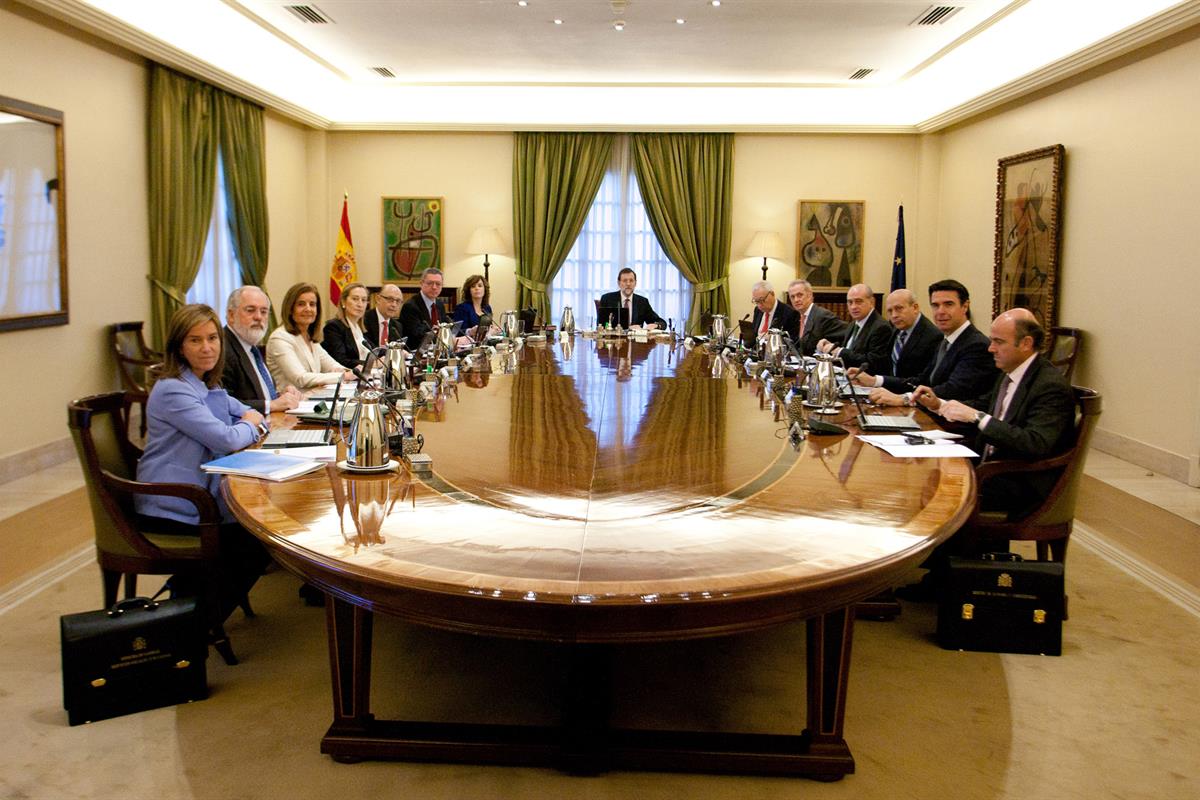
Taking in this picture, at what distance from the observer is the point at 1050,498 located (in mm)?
3561

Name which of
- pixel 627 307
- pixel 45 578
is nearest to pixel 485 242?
pixel 627 307

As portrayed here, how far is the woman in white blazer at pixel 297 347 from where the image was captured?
509 cm

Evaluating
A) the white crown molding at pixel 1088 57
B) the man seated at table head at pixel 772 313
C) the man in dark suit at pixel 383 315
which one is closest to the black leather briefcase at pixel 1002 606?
the white crown molding at pixel 1088 57

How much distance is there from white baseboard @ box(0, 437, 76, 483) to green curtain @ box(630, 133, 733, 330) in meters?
6.21

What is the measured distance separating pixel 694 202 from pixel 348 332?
570cm

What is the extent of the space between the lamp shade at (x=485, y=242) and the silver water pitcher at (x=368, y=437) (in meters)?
7.72

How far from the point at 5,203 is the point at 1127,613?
598cm

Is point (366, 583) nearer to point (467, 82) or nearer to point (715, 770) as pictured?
point (715, 770)

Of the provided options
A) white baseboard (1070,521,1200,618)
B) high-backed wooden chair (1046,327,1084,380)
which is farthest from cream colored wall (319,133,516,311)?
white baseboard (1070,521,1200,618)

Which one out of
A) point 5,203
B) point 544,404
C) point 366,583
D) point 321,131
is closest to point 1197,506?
point 544,404

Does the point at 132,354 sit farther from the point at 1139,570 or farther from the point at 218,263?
the point at 1139,570

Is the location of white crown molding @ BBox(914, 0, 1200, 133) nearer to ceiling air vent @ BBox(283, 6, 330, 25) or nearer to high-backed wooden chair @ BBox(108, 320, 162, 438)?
ceiling air vent @ BBox(283, 6, 330, 25)

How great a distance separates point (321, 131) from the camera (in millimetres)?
10758

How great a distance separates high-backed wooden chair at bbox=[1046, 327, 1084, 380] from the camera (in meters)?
7.33
